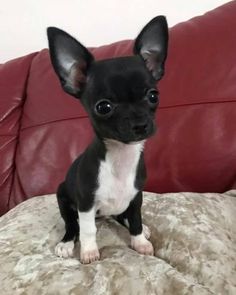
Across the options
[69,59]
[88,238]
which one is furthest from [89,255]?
[69,59]

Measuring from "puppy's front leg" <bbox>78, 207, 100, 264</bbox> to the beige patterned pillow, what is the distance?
2 centimetres

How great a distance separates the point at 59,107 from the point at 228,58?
23.0 inches

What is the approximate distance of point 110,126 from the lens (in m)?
0.93

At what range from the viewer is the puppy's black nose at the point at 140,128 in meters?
0.90

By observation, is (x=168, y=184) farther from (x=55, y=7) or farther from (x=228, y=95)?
(x=55, y=7)

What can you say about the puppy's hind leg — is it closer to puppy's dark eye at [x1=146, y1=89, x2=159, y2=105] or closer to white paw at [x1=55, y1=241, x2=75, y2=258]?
white paw at [x1=55, y1=241, x2=75, y2=258]

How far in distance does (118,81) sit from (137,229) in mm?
384

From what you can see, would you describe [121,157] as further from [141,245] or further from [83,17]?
[83,17]

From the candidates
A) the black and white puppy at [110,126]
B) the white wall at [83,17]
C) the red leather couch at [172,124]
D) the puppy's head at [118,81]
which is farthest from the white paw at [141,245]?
the white wall at [83,17]

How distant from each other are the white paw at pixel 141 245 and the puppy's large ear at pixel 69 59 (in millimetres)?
365

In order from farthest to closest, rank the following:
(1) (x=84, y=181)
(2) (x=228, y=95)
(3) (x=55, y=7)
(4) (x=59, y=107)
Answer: (3) (x=55, y=7)
(4) (x=59, y=107)
(2) (x=228, y=95)
(1) (x=84, y=181)

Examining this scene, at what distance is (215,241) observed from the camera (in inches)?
42.0

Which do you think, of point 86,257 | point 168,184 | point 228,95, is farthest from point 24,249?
point 228,95

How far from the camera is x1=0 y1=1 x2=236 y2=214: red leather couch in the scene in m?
1.44
